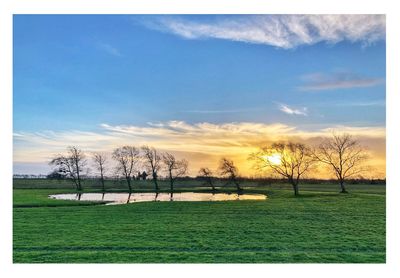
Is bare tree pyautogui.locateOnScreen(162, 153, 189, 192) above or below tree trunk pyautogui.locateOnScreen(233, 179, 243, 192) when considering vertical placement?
above

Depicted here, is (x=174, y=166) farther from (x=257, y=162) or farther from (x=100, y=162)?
(x=257, y=162)

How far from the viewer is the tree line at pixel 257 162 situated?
21219mm

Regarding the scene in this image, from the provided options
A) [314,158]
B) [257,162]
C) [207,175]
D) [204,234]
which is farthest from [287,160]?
[204,234]

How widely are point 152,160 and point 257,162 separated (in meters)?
5.92

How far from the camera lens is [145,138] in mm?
19203

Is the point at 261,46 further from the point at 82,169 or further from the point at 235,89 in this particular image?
the point at 82,169

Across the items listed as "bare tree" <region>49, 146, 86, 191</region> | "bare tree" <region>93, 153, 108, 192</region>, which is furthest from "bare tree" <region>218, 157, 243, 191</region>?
"bare tree" <region>49, 146, 86, 191</region>

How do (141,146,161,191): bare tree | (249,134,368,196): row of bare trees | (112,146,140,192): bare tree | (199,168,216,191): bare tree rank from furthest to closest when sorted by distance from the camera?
1. (199,168,216,191): bare tree
2. (112,146,140,192): bare tree
3. (141,146,161,191): bare tree
4. (249,134,368,196): row of bare trees

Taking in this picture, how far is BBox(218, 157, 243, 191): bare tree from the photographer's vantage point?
68.2 ft

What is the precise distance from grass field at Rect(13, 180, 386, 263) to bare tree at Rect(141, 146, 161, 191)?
9.64 feet

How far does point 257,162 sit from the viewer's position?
22.9 metres

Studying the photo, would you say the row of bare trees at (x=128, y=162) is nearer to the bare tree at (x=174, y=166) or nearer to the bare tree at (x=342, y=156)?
the bare tree at (x=174, y=166)

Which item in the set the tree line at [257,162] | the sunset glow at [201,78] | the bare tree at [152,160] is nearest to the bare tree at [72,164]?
the tree line at [257,162]

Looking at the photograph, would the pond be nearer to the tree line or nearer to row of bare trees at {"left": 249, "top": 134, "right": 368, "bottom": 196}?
the tree line
